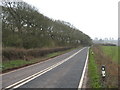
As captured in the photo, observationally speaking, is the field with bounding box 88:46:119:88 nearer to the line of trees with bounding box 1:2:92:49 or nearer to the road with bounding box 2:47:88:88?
the road with bounding box 2:47:88:88

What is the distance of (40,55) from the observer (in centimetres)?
4016

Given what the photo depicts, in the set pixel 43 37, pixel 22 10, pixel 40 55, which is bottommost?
pixel 40 55

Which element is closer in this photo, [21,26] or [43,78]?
[43,78]

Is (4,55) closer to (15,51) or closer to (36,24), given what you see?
(15,51)

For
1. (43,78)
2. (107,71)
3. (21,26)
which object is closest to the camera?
(43,78)

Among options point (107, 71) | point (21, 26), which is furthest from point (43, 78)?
point (21, 26)

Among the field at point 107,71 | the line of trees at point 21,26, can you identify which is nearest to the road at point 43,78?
the field at point 107,71

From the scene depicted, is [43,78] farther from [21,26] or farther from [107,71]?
[21,26]

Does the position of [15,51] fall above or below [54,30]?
below

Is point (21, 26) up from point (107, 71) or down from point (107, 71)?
up

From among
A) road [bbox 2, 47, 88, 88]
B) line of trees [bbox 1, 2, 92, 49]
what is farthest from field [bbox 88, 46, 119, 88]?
line of trees [bbox 1, 2, 92, 49]

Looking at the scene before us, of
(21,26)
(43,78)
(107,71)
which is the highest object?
(21,26)

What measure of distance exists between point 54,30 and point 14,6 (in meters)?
28.2

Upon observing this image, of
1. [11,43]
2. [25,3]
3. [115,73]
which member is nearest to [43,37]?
[25,3]
